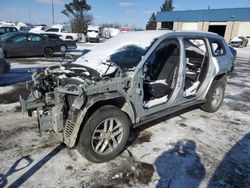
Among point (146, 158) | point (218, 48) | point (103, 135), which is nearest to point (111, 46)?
point (103, 135)

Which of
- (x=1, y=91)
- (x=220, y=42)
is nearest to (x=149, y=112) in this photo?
(x=220, y=42)

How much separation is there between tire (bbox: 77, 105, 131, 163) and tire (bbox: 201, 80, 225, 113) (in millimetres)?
2639

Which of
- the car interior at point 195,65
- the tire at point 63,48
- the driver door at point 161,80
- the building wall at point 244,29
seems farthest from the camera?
the building wall at point 244,29

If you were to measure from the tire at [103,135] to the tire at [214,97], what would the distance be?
264cm

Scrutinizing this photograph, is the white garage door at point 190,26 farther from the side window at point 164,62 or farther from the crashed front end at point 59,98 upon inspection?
the crashed front end at point 59,98

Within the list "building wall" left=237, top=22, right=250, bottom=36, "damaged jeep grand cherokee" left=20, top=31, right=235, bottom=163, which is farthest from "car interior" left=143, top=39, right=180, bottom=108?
"building wall" left=237, top=22, right=250, bottom=36

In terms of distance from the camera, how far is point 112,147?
10.9 ft

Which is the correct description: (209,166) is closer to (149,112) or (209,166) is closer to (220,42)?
(149,112)

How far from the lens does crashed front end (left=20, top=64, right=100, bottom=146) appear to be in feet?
9.56

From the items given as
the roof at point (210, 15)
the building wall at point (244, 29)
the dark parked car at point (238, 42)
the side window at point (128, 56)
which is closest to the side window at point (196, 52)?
the side window at point (128, 56)

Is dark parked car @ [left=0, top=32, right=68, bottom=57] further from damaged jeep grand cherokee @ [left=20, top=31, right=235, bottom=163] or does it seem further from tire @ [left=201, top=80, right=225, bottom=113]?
tire @ [left=201, top=80, right=225, bottom=113]

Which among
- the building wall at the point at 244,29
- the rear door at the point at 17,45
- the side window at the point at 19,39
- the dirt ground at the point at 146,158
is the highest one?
the building wall at the point at 244,29

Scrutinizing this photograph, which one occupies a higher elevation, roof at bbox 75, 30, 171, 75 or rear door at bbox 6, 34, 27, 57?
roof at bbox 75, 30, 171, 75

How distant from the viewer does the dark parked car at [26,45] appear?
41.7ft
